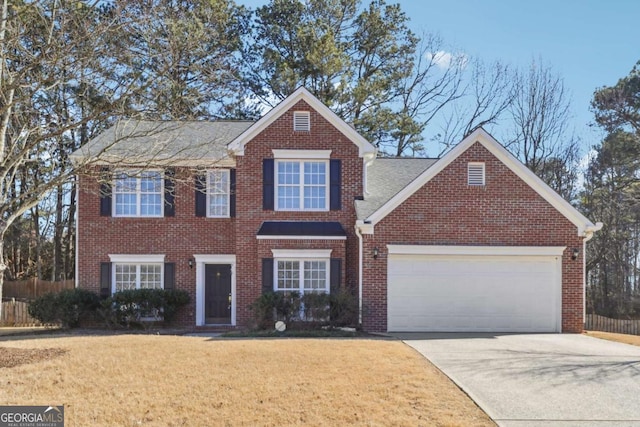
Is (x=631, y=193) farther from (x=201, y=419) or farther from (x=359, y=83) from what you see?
(x=201, y=419)

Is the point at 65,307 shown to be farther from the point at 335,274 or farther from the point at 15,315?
the point at 335,274

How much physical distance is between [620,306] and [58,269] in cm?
3187

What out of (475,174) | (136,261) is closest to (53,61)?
(136,261)

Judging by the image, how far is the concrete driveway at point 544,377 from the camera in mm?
7641

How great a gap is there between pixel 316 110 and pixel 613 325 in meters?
13.7

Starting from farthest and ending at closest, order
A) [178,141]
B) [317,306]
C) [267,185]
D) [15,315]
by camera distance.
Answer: [15,315]
[178,141]
[267,185]
[317,306]

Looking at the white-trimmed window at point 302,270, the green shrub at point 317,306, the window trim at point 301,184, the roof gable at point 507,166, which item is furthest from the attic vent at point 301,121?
the green shrub at point 317,306

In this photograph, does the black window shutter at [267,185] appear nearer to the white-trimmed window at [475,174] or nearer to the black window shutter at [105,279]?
the black window shutter at [105,279]

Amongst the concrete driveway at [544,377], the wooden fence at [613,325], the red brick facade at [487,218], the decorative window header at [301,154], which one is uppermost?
the decorative window header at [301,154]

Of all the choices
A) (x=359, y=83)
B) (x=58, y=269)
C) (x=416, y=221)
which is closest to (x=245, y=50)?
(x=359, y=83)

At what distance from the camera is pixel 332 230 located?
706 inches

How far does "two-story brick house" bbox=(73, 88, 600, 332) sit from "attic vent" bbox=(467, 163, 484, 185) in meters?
0.06

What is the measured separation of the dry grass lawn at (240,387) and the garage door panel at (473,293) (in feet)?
13.9

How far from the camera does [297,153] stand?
18.3 metres
